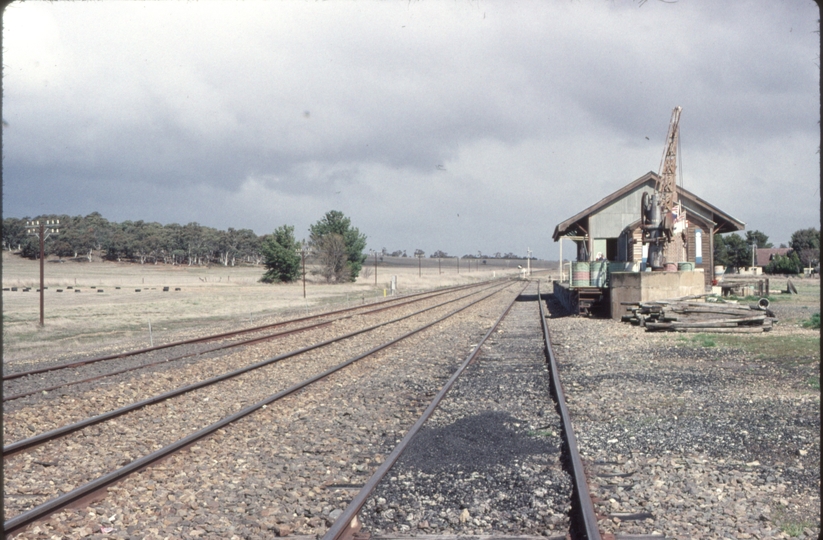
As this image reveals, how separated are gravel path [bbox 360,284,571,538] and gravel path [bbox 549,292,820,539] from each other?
417 mm

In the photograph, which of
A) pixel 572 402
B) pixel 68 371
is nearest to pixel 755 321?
pixel 572 402

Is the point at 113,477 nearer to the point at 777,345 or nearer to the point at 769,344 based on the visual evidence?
the point at 777,345

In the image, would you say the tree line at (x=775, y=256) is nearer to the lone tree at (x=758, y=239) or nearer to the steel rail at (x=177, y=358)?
the lone tree at (x=758, y=239)

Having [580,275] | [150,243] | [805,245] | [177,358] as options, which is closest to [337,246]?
[580,275]

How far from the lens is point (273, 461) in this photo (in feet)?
22.4

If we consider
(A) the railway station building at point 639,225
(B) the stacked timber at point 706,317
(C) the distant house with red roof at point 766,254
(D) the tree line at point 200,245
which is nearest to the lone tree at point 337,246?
(D) the tree line at point 200,245

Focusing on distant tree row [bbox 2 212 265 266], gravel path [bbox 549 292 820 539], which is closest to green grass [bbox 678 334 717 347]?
gravel path [bbox 549 292 820 539]

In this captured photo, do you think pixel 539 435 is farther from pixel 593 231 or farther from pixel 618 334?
pixel 593 231

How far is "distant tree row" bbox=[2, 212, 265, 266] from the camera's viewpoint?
124m

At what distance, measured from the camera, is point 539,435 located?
758cm

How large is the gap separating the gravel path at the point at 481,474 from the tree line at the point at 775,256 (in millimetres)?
87948

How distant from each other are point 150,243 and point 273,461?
459 ft

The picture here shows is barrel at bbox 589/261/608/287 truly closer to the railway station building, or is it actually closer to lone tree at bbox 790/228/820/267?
the railway station building

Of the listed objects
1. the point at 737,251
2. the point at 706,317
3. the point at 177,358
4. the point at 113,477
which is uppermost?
the point at 737,251
